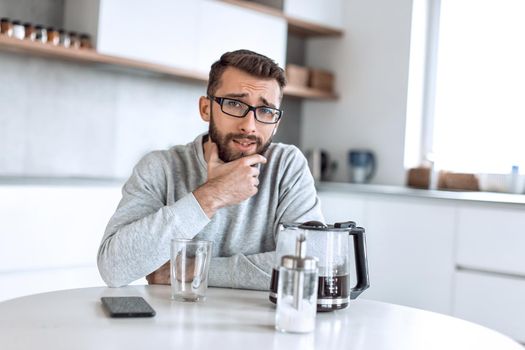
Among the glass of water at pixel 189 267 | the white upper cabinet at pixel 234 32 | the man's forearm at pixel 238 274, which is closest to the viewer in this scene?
the glass of water at pixel 189 267

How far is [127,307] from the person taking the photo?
1.24 meters

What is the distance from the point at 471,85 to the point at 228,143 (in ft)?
9.24

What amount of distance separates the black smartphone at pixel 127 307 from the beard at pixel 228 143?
2.09 feet

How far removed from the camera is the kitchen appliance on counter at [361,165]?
4414mm

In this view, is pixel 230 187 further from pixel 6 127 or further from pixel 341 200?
pixel 341 200

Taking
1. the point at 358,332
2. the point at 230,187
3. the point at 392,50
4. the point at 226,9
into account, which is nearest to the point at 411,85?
the point at 392,50

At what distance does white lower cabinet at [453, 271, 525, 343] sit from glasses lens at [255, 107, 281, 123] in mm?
1937

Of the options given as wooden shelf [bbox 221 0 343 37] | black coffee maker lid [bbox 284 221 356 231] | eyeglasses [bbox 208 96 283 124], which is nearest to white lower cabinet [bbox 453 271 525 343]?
wooden shelf [bbox 221 0 343 37]

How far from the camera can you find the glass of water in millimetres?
1362

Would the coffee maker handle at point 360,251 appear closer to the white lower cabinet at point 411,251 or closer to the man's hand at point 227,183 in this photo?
the man's hand at point 227,183

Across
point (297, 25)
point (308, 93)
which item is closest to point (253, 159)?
point (308, 93)

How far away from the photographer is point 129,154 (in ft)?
12.8

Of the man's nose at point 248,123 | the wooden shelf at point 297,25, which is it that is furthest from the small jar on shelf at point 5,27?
the man's nose at point 248,123

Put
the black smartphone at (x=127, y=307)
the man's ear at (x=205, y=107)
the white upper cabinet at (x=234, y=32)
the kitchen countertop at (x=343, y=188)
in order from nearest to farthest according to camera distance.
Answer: the black smartphone at (x=127, y=307) → the man's ear at (x=205, y=107) → the kitchen countertop at (x=343, y=188) → the white upper cabinet at (x=234, y=32)
